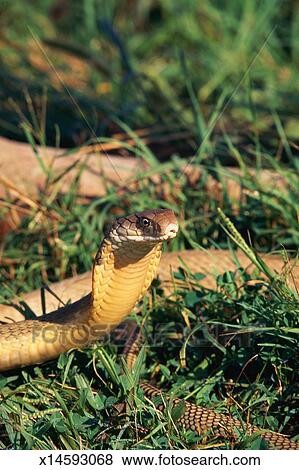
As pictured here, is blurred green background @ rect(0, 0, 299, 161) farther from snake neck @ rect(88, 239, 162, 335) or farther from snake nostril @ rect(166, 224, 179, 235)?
snake nostril @ rect(166, 224, 179, 235)

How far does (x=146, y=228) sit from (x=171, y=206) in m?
1.21

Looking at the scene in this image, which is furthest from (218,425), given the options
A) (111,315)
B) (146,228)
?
(146,228)

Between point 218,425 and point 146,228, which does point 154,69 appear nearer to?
point 146,228

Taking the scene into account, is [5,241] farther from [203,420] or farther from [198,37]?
[198,37]

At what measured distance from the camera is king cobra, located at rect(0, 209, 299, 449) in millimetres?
2672

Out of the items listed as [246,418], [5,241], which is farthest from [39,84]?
[246,418]

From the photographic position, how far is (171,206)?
386cm

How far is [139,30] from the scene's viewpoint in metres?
6.64

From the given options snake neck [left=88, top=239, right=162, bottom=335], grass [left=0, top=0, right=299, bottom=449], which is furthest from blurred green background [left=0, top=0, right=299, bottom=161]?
snake neck [left=88, top=239, right=162, bottom=335]

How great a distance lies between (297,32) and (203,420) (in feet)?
13.5

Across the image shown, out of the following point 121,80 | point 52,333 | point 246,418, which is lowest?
point 246,418

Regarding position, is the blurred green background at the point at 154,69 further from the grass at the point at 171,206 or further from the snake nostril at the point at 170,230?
the snake nostril at the point at 170,230

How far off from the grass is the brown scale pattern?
39mm

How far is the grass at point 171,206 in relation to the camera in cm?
277
